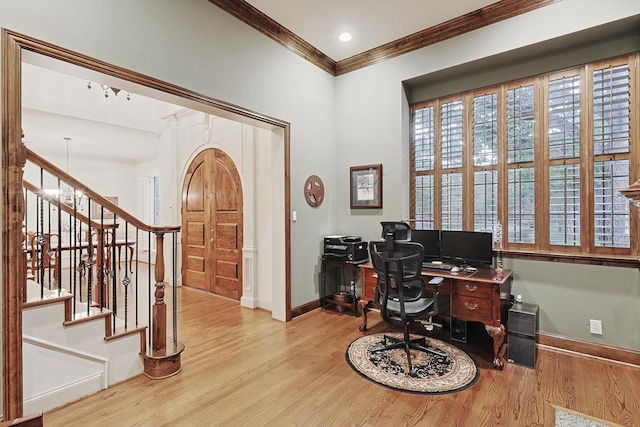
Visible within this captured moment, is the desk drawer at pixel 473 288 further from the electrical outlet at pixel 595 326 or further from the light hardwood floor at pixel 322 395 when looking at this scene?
the electrical outlet at pixel 595 326

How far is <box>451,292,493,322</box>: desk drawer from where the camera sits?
2.80 meters

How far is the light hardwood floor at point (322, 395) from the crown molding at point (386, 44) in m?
3.36

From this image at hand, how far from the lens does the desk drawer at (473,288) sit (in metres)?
2.80

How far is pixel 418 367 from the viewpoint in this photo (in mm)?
2729

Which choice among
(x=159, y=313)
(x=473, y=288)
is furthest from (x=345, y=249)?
(x=159, y=313)

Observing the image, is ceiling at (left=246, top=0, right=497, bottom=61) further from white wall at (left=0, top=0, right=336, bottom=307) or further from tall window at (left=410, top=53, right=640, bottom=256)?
tall window at (left=410, top=53, right=640, bottom=256)

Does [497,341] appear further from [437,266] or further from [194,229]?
[194,229]

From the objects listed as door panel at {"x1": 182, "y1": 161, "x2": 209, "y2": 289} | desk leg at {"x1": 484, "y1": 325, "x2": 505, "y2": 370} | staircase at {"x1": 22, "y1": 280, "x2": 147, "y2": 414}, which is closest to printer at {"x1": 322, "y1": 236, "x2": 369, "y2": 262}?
desk leg at {"x1": 484, "y1": 325, "x2": 505, "y2": 370}

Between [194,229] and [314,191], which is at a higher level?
[314,191]

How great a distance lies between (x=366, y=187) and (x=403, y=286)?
1.87 meters

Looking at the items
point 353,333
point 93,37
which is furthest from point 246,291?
point 93,37

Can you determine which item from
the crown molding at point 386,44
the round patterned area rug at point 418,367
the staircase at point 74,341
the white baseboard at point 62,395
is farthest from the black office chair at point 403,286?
the crown molding at point 386,44

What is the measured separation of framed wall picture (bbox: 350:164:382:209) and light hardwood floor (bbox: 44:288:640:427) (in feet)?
6.22

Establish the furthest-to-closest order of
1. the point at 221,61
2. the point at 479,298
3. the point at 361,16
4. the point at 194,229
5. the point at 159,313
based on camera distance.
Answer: the point at 194,229 → the point at 361,16 → the point at 221,61 → the point at 479,298 → the point at 159,313
